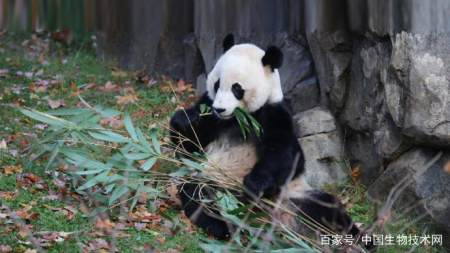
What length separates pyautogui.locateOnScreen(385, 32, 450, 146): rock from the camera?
17.9 ft

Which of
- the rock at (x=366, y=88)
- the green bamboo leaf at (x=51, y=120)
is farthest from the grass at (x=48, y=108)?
the rock at (x=366, y=88)

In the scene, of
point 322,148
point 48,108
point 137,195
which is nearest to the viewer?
point 137,195

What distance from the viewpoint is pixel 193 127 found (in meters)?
5.69

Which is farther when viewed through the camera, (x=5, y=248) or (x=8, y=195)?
(x=8, y=195)

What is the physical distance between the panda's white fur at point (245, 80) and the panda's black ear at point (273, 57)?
0.05 meters

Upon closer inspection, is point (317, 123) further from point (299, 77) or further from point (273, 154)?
point (273, 154)

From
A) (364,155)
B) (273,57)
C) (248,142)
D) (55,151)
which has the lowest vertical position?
(364,155)

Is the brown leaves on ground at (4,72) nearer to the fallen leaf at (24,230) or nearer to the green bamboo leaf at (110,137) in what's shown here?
the green bamboo leaf at (110,137)

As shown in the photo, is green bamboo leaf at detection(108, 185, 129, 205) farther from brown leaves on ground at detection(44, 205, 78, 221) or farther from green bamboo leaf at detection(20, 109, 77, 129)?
green bamboo leaf at detection(20, 109, 77, 129)

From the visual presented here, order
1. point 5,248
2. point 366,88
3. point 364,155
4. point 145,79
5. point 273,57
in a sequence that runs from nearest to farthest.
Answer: point 5,248, point 273,57, point 366,88, point 364,155, point 145,79

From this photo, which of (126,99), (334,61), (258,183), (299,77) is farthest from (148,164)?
(126,99)

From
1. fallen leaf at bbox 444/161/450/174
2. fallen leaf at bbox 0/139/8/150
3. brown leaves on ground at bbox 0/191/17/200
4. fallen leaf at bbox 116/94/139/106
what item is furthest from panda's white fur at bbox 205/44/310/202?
fallen leaf at bbox 116/94/139/106

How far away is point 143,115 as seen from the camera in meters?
7.52

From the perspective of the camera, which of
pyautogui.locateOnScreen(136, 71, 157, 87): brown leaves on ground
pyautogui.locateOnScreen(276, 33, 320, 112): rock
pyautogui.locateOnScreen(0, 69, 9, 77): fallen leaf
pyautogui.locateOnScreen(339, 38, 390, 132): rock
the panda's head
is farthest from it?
pyautogui.locateOnScreen(136, 71, 157, 87): brown leaves on ground
